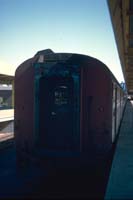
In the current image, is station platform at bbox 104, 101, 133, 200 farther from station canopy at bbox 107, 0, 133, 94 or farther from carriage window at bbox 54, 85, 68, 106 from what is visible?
station canopy at bbox 107, 0, 133, 94

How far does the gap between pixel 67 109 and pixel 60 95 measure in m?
0.37

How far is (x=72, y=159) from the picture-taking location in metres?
5.17

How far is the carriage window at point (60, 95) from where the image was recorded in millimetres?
5348

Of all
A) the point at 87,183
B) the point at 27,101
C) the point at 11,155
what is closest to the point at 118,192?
the point at 87,183

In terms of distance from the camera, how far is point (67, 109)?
17.5 feet

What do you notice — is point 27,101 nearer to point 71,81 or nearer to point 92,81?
point 71,81

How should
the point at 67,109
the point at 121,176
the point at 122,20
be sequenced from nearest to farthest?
the point at 121,176, the point at 67,109, the point at 122,20

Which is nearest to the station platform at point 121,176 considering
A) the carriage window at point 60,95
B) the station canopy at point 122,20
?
the carriage window at point 60,95

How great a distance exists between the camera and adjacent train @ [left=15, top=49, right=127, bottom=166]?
5.22 meters

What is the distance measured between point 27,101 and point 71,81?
120 cm

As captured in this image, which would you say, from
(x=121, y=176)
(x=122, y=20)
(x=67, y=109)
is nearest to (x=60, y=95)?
(x=67, y=109)

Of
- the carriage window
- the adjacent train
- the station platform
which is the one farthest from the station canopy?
the station platform

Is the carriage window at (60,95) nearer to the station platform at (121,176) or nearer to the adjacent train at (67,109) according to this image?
the adjacent train at (67,109)

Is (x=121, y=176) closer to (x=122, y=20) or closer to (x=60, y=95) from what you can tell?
(x=60, y=95)
